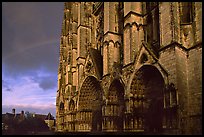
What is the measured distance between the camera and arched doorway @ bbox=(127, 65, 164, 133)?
13398mm

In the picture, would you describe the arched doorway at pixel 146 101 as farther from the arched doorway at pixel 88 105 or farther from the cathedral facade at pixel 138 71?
the arched doorway at pixel 88 105

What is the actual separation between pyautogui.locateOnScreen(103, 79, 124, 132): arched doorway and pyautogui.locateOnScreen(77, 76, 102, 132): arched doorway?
3.43 meters

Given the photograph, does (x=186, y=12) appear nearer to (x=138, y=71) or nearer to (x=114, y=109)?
(x=138, y=71)

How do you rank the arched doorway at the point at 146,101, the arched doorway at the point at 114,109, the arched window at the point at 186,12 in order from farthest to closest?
1. the arched doorway at the point at 114,109
2. the arched doorway at the point at 146,101
3. the arched window at the point at 186,12

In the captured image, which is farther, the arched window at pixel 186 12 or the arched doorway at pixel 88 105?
the arched doorway at pixel 88 105

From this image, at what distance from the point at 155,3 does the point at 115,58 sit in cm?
461

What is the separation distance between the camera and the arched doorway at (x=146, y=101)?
1340 cm

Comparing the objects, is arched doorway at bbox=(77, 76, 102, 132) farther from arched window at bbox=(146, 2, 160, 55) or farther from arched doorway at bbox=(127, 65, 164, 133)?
arched window at bbox=(146, 2, 160, 55)

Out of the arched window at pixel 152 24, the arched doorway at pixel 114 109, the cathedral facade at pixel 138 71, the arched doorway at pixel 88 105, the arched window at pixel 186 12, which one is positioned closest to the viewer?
the cathedral facade at pixel 138 71

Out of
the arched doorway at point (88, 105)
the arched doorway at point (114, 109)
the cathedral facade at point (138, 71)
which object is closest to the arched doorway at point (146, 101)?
the cathedral facade at point (138, 71)

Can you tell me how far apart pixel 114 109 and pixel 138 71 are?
3.55 metres

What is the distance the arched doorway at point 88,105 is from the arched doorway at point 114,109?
3435 mm

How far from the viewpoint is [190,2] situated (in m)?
12.9

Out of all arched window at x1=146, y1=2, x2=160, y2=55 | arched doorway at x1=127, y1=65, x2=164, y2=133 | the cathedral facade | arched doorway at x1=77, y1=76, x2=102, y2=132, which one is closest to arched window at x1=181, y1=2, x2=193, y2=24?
the cathedral facade
